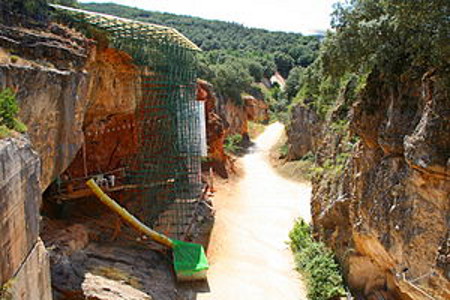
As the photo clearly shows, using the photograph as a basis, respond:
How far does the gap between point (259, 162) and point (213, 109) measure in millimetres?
7423

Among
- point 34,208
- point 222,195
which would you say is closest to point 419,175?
point 34,208

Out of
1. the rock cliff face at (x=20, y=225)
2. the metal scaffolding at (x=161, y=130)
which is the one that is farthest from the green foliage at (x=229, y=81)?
the rock cliff face at (x=20, y=225)

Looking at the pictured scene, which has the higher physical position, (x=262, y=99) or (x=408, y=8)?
(x=408, y=8)

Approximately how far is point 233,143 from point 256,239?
51.7 feet

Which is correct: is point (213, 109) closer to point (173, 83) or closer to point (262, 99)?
point (173, 83)

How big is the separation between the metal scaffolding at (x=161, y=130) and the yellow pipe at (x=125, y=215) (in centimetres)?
138

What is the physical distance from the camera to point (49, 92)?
27.6 feet

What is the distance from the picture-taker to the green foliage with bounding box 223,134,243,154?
102ft

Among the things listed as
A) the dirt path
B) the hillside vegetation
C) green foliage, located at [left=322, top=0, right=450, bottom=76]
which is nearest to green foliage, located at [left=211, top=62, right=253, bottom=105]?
the hillside vegetation

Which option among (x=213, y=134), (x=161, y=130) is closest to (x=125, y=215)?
(x=161, y=130)

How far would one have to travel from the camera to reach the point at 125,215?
1296cm

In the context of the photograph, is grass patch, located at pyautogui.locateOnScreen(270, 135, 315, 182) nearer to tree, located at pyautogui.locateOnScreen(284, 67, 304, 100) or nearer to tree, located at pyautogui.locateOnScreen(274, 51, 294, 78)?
tree, located at pyautogui.locateOnScreen(284, 67, 304, 100)

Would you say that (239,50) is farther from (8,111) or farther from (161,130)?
(8,111)

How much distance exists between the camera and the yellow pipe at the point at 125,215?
12296 millimetres
